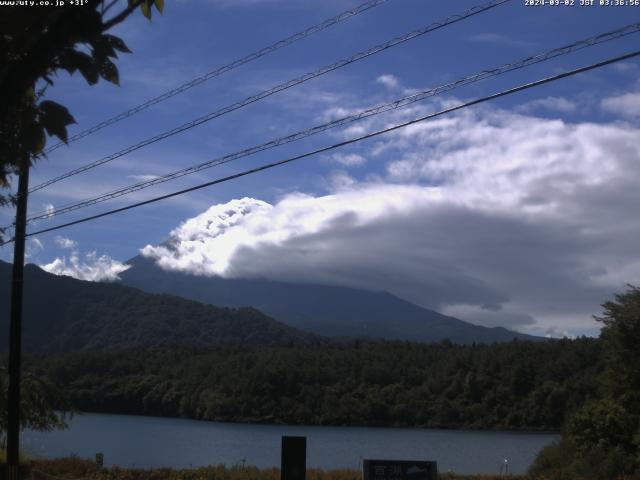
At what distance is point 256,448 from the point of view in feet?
156

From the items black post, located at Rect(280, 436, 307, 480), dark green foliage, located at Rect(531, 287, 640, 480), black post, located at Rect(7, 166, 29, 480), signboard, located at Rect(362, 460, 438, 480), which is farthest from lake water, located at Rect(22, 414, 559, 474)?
black post, located at Rect(280, 436, 307, 480)

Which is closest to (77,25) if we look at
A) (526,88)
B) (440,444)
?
(526,88)

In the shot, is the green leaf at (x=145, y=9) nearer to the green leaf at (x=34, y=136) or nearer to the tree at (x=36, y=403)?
the green leaf at (x=34, y=136)

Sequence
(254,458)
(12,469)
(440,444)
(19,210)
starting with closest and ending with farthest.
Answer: (12,469) → (19,210) → (254,458) → (440,444)

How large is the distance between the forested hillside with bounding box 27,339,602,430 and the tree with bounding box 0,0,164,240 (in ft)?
230

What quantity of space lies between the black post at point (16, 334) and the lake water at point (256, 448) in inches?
547

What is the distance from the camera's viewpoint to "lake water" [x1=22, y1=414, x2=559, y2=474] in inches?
1519

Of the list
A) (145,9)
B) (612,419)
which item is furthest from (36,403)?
(145,9)

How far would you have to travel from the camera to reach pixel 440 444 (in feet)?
169

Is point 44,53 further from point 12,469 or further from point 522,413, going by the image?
point 522,413

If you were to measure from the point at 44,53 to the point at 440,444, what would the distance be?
5090cm

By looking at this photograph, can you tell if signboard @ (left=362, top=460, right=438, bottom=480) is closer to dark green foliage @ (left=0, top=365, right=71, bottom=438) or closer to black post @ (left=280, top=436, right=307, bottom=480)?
black post @ (left=280, top=436, right=307, bottom=480)

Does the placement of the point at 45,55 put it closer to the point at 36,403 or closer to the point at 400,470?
the point at 400,470

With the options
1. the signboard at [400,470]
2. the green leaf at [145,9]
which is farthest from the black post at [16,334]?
the green leaf at [145,9]
